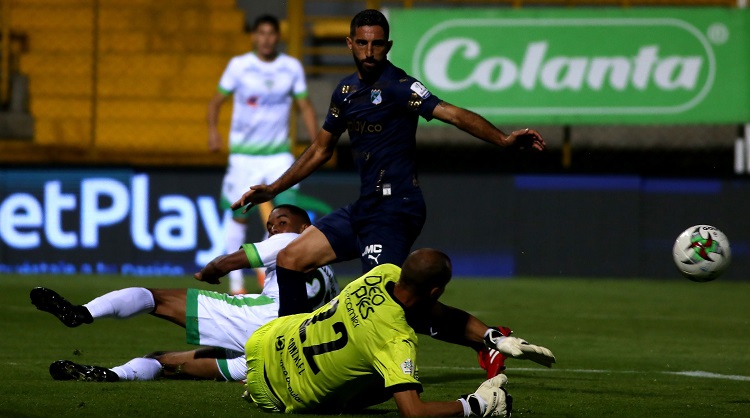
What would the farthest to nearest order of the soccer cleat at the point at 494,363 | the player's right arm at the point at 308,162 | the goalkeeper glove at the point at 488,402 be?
the player's right arm at the point at 308,162 → the soccer cleat at the point at 494,363 → the goalkeeper glove at the point at 488,402

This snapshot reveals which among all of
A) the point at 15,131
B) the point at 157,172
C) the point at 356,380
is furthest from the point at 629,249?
the point at 356,380

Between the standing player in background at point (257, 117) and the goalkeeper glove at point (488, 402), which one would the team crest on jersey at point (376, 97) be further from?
the standing player in background at point (257, 117)

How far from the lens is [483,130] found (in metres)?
7.55

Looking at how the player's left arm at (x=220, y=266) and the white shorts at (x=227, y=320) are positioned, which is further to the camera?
the white shorts at (x=227, y=320)

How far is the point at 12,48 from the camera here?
67.1ft

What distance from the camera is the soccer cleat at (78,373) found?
7.90m

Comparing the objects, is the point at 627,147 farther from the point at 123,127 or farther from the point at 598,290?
the point at 123,127

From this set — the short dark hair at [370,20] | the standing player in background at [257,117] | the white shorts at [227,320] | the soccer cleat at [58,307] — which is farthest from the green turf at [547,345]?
the short dark hair at [370,20]

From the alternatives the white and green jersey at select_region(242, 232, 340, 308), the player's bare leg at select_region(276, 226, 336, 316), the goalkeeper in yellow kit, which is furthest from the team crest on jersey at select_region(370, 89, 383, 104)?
the goalkeeper in yellow kit

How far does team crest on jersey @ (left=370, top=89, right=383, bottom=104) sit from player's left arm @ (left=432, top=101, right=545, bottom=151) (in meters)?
0.35

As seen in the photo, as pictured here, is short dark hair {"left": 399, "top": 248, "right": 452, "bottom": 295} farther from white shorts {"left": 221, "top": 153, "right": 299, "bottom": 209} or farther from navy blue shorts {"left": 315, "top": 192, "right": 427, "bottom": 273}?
white shorts {"left": 221, "top": 153, "right": 299, "bottom": 209}

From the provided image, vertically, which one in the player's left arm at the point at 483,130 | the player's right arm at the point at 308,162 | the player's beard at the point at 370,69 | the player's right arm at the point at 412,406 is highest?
the player's beard at the point at 370,69

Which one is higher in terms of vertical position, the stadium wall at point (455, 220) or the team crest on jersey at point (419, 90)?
the team crest on jersey at point (419, 90)

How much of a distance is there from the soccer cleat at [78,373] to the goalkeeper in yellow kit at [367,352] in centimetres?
143
